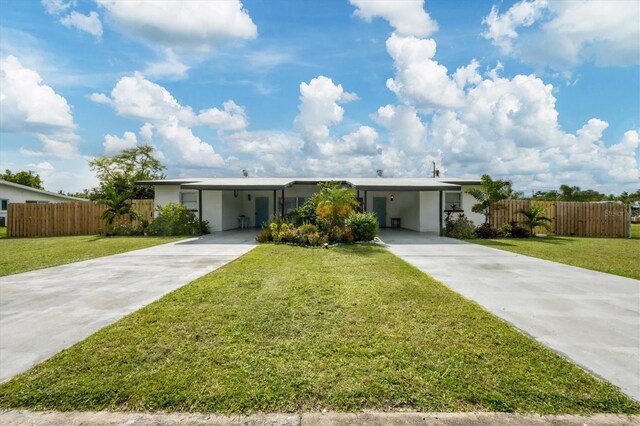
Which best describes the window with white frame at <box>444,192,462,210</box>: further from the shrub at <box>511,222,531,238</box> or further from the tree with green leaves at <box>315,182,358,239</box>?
the tree with green leaves at <box>315,182,358,239</box>

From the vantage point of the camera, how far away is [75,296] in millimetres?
5223

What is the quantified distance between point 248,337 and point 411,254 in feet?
23.7

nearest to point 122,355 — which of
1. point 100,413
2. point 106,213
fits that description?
point 100,413

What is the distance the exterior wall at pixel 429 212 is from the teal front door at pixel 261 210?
33.6 feet

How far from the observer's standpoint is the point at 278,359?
10.1 feet

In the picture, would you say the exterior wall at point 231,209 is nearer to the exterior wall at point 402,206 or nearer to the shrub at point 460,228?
the exterior wall at point 402,206

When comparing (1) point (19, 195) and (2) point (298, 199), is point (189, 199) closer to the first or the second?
(2) point (298, 199)

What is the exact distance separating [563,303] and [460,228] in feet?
37.3

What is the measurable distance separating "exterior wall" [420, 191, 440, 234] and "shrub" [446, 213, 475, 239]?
2.62 feet

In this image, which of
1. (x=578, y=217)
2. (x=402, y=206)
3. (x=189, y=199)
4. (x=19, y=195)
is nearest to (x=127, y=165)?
(x=19, y=195)

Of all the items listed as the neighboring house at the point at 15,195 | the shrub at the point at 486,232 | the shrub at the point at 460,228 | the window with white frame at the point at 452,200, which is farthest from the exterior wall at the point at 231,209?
the neighboring house at the point at 15,195

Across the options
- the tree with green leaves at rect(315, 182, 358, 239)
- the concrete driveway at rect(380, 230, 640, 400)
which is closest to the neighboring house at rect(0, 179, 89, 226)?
the tree with green leaves at rect(315, 182, 358, 239)

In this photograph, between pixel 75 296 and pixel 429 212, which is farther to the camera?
pixel 429 212

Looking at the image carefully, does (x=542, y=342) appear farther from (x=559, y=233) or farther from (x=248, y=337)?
(x=559, y=233)
